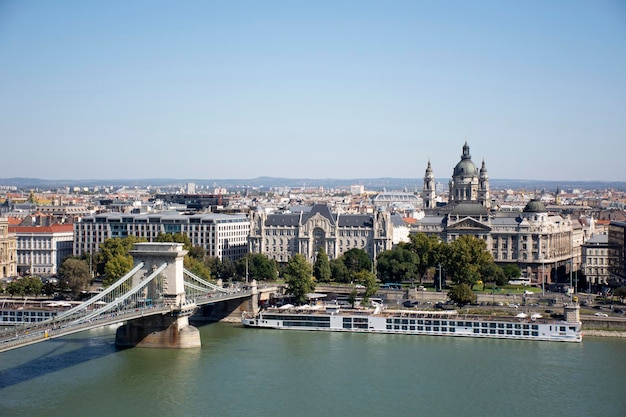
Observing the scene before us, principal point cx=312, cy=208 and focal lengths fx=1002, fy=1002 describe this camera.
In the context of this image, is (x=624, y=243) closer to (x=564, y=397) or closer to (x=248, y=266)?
(x=248, y=266)

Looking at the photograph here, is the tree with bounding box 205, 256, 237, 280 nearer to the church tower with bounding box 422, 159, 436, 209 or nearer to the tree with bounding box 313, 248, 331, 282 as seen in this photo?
the tree with bounding box 313, 248, 331, 282

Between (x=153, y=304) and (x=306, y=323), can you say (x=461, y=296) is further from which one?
(x=153, y=304)

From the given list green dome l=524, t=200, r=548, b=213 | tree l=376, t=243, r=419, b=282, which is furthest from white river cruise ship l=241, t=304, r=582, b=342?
green dome l=524, t=200, r=548, b=213

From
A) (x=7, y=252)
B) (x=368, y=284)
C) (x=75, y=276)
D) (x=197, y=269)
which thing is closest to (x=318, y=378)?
(x=368, y=284)

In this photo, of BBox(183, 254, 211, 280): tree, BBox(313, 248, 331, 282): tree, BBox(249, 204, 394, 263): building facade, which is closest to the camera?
BBox(183, 254, 211, 280): tree

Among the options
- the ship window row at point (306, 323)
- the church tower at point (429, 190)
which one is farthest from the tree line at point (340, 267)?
the church tower at point (429, 190)

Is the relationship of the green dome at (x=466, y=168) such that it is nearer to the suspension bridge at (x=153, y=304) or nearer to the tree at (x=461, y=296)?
the tree at (x=461, y=296)

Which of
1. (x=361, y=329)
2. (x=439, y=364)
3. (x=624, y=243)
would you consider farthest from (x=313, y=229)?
(x=439, y=364)
